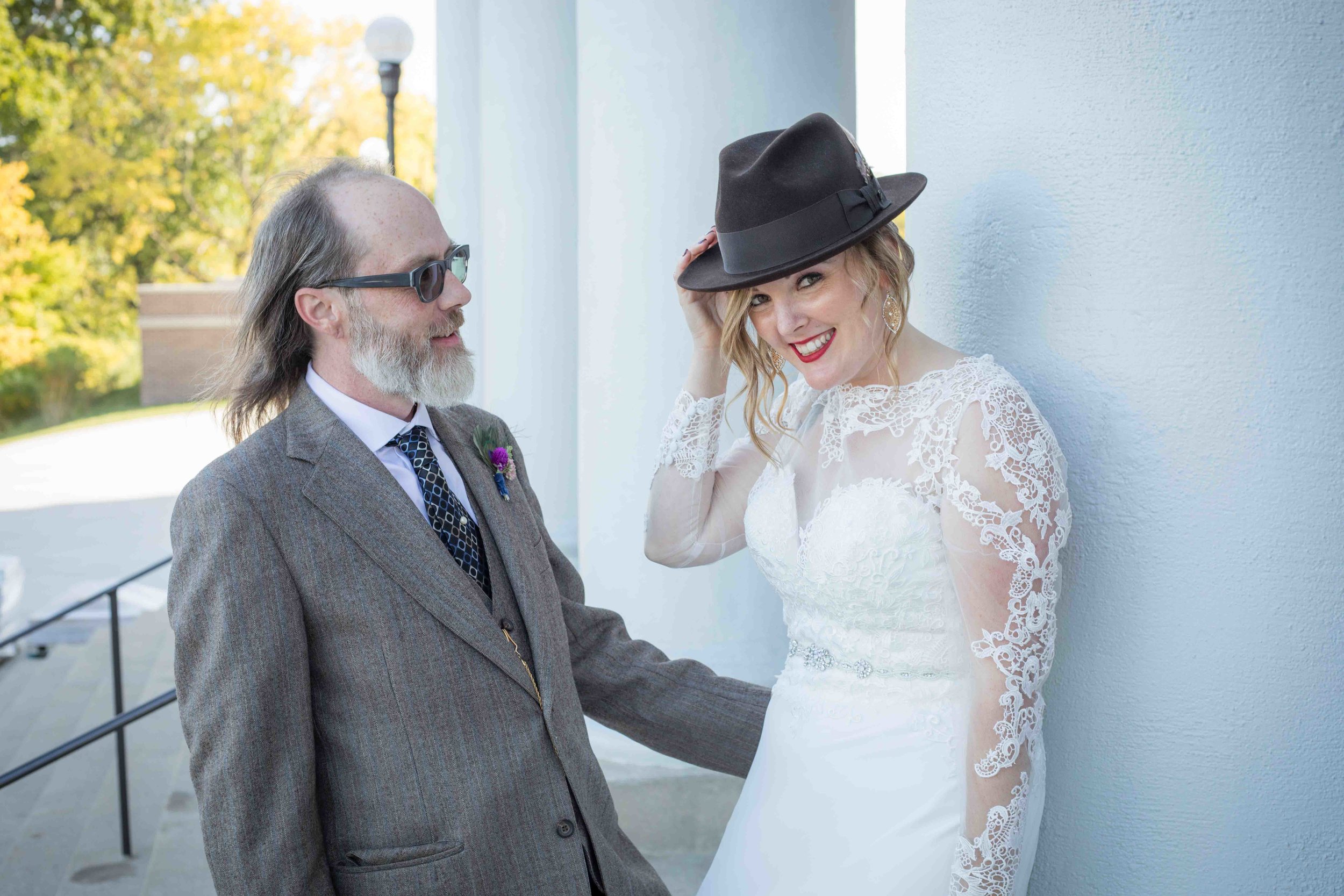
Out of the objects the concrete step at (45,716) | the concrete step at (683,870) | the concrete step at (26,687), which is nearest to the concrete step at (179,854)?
the concrete step at (45,716)

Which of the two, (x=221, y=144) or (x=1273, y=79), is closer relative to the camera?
(x=1273, y=79)

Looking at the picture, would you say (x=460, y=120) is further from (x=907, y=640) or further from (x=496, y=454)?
(x=907, y=640)

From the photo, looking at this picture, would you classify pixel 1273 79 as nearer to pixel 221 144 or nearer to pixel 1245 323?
pixel 1245 323

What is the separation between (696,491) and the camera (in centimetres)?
250

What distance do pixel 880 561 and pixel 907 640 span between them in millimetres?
176

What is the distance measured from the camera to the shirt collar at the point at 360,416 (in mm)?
2256

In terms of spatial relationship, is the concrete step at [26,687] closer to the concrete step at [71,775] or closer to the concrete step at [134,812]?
the concrete step at [71,775]

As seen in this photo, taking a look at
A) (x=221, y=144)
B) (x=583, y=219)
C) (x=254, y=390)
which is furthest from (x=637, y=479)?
(x=221, y=144)

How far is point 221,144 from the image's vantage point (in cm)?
2662

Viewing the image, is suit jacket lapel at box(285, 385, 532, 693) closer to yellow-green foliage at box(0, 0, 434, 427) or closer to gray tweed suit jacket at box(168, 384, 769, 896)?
gray tweed suit jacket at box(168, 384, 769, 896)

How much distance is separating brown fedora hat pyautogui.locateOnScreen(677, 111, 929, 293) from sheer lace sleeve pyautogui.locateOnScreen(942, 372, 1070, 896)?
402mm

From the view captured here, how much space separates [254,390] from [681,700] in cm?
120

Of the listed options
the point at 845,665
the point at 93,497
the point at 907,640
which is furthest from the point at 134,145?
the point at 907,640

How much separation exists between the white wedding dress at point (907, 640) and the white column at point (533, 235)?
187 inches
